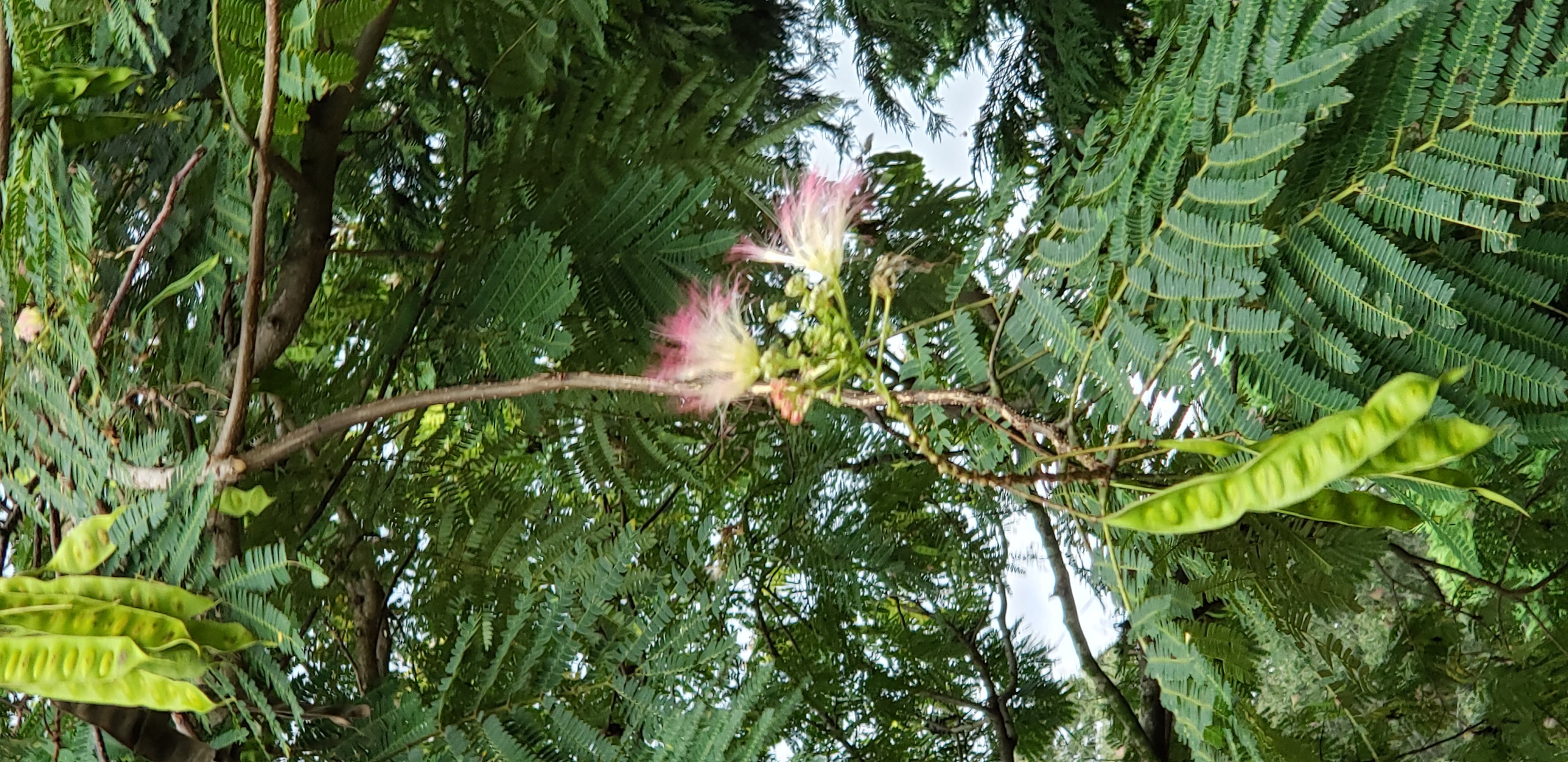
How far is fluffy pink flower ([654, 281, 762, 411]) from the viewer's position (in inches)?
17.4

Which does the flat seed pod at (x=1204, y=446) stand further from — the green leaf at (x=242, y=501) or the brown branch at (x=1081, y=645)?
the brown branch at (x=1081, y=645)

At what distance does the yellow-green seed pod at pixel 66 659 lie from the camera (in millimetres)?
484

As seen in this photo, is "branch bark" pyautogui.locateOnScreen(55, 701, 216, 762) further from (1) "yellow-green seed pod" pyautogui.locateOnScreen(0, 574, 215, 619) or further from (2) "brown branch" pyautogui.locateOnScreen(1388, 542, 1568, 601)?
(2) "brown branch" pyautogui.locateOnScreen(1388, 542, 1568, 601)

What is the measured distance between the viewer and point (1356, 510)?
43 cm

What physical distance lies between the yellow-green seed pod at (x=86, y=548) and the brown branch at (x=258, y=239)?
2.3 inches

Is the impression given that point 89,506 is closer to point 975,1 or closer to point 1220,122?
point 1220,122

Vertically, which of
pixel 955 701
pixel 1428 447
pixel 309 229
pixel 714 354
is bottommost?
pixel 1428 447

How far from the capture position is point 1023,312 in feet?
1.67

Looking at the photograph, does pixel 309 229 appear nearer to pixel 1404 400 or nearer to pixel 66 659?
pixel 66 659

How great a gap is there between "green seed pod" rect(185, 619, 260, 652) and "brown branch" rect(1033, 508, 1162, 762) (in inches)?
32.9

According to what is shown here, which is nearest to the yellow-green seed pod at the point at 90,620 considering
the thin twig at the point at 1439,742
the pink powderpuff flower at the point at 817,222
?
the pink powderpuff flower at the point at 817,222

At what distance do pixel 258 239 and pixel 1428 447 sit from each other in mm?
453

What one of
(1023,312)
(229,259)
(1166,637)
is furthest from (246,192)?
(1166,637)

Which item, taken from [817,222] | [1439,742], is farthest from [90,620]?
[1439,742]
